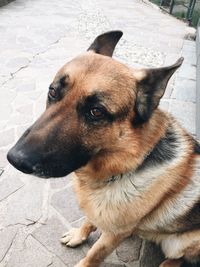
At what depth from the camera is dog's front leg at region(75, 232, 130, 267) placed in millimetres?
2729

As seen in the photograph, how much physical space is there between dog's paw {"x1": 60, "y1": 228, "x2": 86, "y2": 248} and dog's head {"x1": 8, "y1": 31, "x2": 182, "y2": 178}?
Answer: 1.10 metres

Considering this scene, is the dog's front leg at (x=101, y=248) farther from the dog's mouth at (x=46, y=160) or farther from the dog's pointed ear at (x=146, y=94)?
the dog's pointed ear at (x=146, y=94)

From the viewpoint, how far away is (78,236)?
3207mm

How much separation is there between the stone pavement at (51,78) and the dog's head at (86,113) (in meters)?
1.25

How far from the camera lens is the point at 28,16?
8.91 meters

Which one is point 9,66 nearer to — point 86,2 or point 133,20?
point 133,20

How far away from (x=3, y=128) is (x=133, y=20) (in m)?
6.43

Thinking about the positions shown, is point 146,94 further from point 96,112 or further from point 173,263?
point 173,263

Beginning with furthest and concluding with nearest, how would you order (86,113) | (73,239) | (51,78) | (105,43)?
1. (51,78)
2. (73,239)
3. (105,43)
4. (86,113)

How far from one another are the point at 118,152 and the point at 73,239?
1.20m

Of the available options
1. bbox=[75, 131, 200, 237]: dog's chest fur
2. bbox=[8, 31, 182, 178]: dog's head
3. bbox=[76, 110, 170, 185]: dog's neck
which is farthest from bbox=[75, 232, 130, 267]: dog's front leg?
bbox=[8, 31, 182, 178]: dog's head

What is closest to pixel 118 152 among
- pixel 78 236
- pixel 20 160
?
pixel 20 160

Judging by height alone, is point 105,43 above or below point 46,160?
above

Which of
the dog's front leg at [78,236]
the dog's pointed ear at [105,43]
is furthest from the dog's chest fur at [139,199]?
the dog's pointed ear at [105,43]
